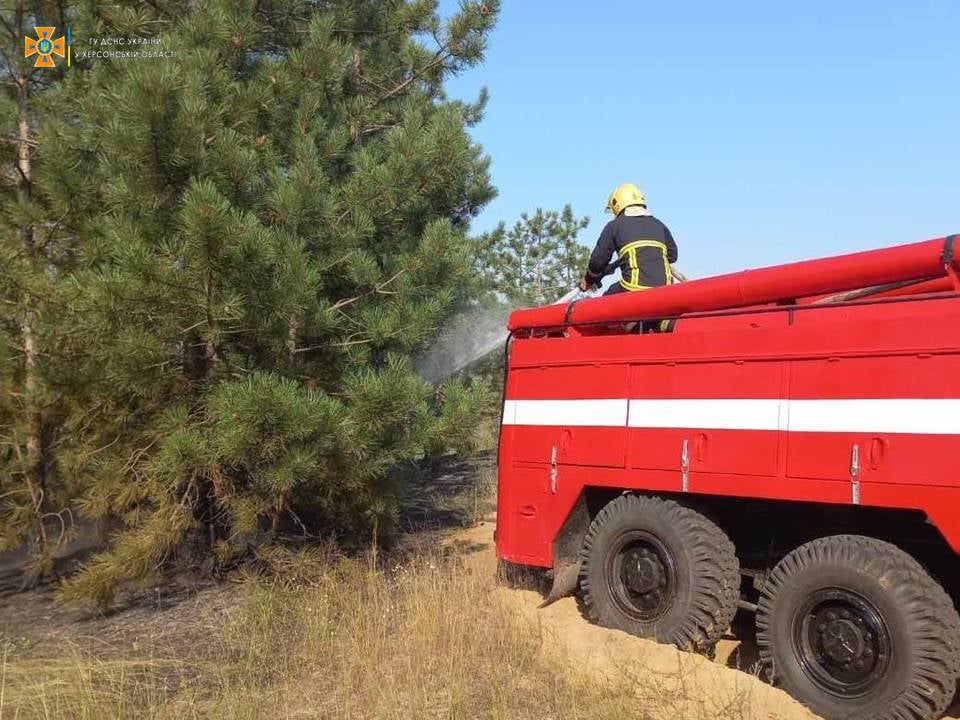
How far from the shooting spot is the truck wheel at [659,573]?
206 inches

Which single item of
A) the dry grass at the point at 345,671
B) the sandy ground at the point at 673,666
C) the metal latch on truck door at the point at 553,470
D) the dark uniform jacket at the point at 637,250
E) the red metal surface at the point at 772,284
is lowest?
the dry grass at the point at 345,671

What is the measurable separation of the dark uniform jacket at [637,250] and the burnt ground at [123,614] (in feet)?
11.3

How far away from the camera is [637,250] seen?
261 inches

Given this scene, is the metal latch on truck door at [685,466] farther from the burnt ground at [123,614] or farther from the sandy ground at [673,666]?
the burnt ground at [123,614]

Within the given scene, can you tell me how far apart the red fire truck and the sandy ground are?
0.14 meters

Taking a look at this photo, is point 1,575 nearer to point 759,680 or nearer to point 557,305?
point 557,305

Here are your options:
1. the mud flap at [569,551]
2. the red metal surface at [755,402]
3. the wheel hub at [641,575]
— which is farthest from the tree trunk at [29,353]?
the wheel hub at [641,575]

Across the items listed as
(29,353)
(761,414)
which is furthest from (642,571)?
(29,353)

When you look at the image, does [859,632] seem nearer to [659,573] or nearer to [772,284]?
[659,573]

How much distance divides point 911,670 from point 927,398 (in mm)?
1318

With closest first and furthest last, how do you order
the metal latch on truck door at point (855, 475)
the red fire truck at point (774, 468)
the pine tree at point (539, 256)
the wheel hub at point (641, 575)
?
the red fire truck at point (774, 468) < the metal latch on truck door at point (855, 475) < the wheel hub at point (641, 575) < the pine tree at point (539, 256)

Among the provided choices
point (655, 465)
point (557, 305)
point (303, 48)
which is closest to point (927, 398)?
point (655, 465)

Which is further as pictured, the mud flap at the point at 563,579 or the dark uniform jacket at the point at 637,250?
the dark uniform jacket at the point at 637,250

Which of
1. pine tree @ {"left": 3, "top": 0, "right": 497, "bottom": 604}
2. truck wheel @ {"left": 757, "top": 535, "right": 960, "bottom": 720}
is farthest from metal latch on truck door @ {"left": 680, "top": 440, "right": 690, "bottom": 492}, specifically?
pine tree @ {"left": 3, "top": 0, "right": 497, "bottom": 604}
